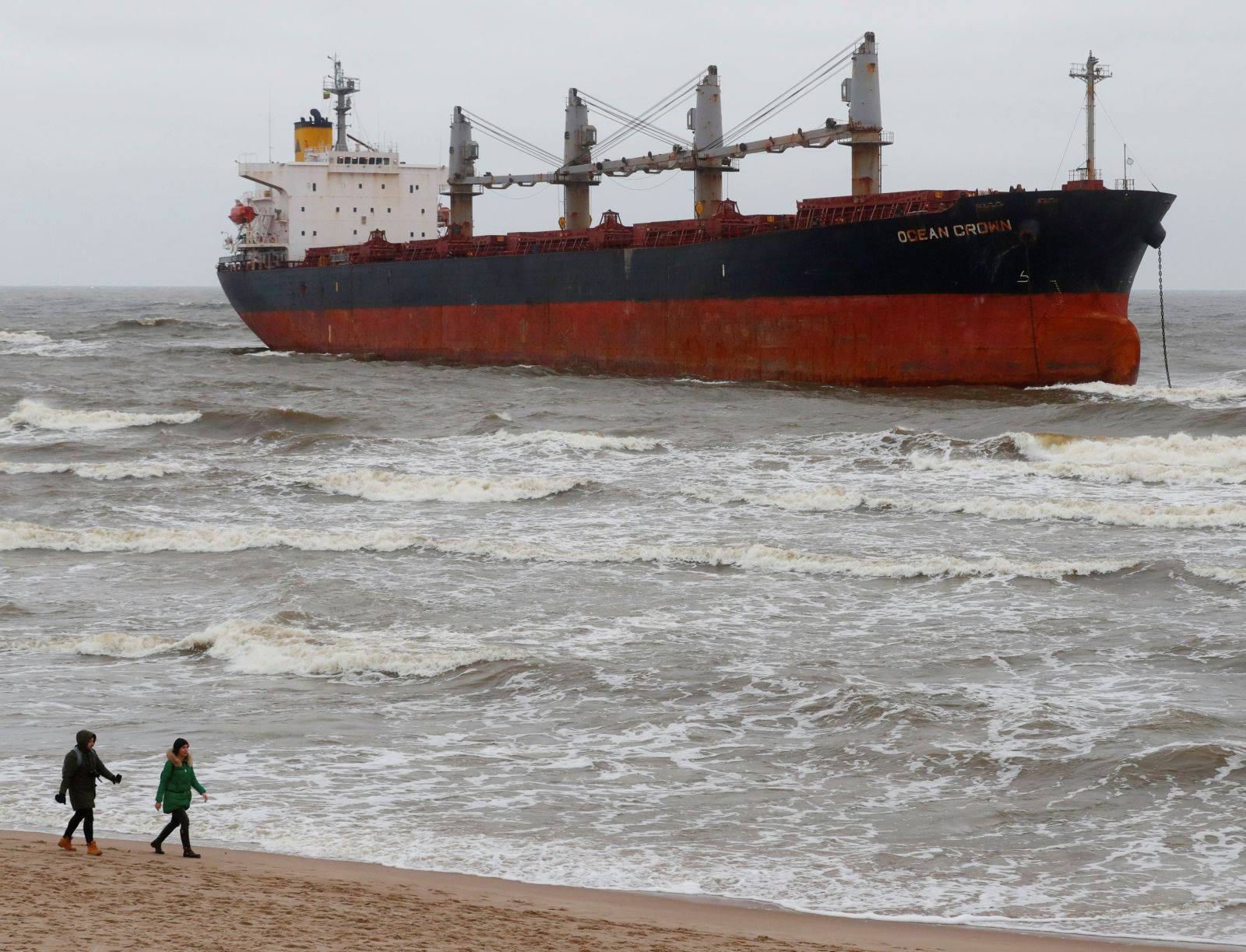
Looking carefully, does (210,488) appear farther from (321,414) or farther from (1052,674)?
(1052,674)

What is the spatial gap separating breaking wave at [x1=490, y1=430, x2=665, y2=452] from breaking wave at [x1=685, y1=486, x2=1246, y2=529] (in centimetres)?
438

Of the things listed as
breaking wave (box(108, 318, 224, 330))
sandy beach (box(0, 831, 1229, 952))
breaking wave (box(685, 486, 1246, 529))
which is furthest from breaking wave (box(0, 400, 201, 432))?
breaking wave (box(108, 318, 224, 330))

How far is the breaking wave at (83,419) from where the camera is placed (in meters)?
26.6

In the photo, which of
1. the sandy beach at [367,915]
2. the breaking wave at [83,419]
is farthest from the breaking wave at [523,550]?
the breaking wave at [83,419]

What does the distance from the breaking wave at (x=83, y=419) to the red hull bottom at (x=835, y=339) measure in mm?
9608

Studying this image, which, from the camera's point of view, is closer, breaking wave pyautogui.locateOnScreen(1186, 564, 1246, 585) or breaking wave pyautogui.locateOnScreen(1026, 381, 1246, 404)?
breaking wave pyautogui.locateOnScreen(1186, 564, 1246, 585)

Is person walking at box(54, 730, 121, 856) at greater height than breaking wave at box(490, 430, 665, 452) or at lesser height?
lesser

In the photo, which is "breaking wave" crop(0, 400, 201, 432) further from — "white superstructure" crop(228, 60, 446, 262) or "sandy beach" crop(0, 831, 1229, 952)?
"sandy beach" crop(0, 831, 1229, 952)

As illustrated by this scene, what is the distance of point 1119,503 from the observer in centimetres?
1706

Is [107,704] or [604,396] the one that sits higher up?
[604,396]

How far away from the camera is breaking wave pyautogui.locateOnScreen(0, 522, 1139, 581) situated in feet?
45.1

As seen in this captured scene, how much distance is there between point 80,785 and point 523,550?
28.4ft

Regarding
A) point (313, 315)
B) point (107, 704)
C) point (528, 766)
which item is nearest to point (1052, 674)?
point (528, 766)

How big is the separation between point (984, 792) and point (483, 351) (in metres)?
28.7
